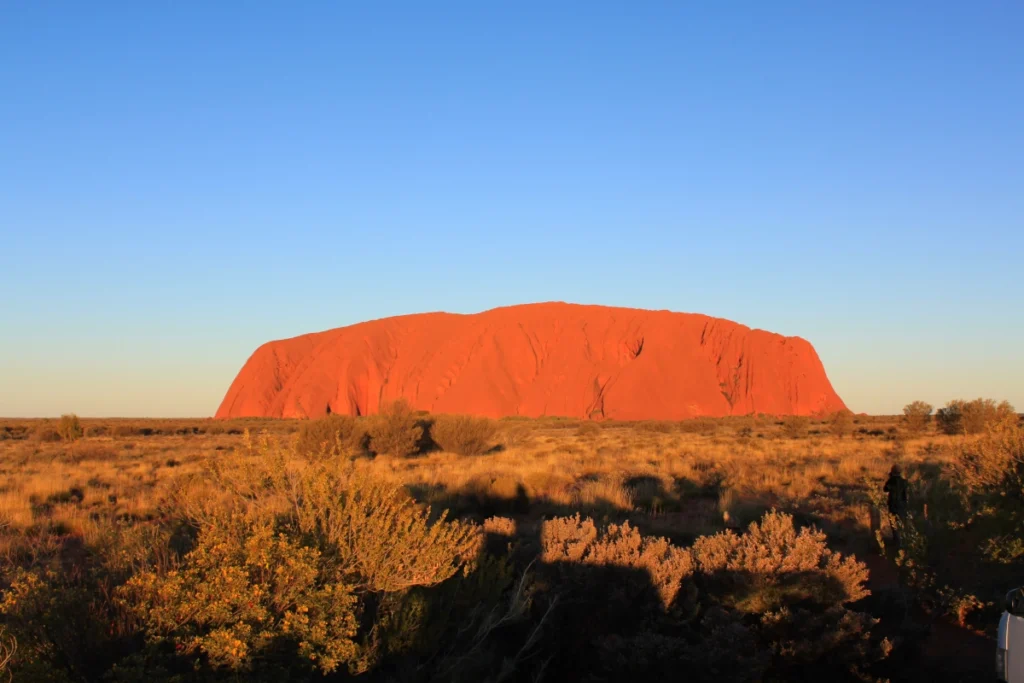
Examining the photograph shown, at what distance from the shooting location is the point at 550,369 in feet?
236

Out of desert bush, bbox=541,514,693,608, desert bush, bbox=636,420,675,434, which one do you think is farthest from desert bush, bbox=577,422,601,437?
desert bush, bbox=541,514,693,608

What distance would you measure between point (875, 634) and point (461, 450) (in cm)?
1846

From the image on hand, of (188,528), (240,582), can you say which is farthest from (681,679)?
(188,528)

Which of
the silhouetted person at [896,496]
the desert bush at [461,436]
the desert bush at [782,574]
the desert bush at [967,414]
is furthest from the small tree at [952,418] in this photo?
the desert bush at [782,574]

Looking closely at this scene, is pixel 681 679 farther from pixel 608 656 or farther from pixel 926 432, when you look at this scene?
pixel 926 432

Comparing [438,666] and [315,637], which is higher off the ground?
[315,637]

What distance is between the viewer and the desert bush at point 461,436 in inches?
940

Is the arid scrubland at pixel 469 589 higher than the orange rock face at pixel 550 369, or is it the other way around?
the orange rock face at pixel 550 369

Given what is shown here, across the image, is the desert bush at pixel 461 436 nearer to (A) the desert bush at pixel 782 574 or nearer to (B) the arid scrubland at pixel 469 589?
(B) the arid scrubland at pixel 469 589

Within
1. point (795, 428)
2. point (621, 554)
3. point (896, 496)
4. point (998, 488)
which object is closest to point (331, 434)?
point (896, 496)

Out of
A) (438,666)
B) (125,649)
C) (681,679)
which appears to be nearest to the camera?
(125,649)

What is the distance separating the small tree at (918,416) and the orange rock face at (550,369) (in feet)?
83.7

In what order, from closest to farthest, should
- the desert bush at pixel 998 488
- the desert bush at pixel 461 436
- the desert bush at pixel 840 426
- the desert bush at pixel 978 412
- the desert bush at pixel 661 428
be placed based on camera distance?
1. the desert bush at pixel 998 488
2. the desert bush at pixel 461 436
3. the desert bush at pixel 978 412
4. the desert bush at pixel 840 426
5. the desert bush at pixel 661 428

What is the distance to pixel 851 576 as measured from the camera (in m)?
5.98
